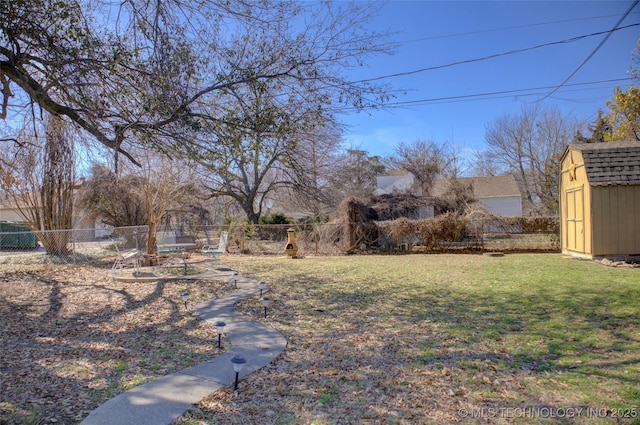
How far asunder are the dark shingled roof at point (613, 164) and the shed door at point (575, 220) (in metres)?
0.82

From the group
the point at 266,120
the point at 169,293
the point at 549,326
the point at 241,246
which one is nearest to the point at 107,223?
the point at 241,246

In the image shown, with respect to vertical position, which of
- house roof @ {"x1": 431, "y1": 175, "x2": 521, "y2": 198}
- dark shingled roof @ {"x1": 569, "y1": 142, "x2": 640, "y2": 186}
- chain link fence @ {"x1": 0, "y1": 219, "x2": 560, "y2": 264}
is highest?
house roof @ {"x1": 431, "y1": 175, "x2": 521, "y2": 198}

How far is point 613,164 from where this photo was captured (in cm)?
1123

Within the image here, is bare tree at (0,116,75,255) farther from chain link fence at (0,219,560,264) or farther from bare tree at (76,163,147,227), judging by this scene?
bare tree at (76,163,147,227)

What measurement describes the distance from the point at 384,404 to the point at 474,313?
3401 millimetres

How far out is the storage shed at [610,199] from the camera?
10961 millimetres

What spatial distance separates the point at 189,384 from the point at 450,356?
2815mm

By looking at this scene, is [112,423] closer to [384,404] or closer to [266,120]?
[384,404]

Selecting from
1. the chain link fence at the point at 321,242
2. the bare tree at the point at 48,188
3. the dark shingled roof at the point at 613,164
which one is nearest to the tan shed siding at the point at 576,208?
the dark shingled roof at the point at 613,164

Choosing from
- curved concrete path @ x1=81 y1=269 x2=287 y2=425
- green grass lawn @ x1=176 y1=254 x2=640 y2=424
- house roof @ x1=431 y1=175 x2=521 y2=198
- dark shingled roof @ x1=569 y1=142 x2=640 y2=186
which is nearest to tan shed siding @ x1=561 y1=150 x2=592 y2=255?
dark shingled roof @ x1=569 y1=142 x2=640 y2=186

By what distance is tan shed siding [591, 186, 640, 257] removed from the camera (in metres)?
11.0

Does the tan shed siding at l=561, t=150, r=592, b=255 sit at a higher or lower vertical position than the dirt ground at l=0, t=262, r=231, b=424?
higher

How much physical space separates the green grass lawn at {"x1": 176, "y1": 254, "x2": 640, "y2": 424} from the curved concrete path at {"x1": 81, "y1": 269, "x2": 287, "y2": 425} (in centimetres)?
17

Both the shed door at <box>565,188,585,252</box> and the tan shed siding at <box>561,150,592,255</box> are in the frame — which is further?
the shed door at <box>565,188,585,252</box>
